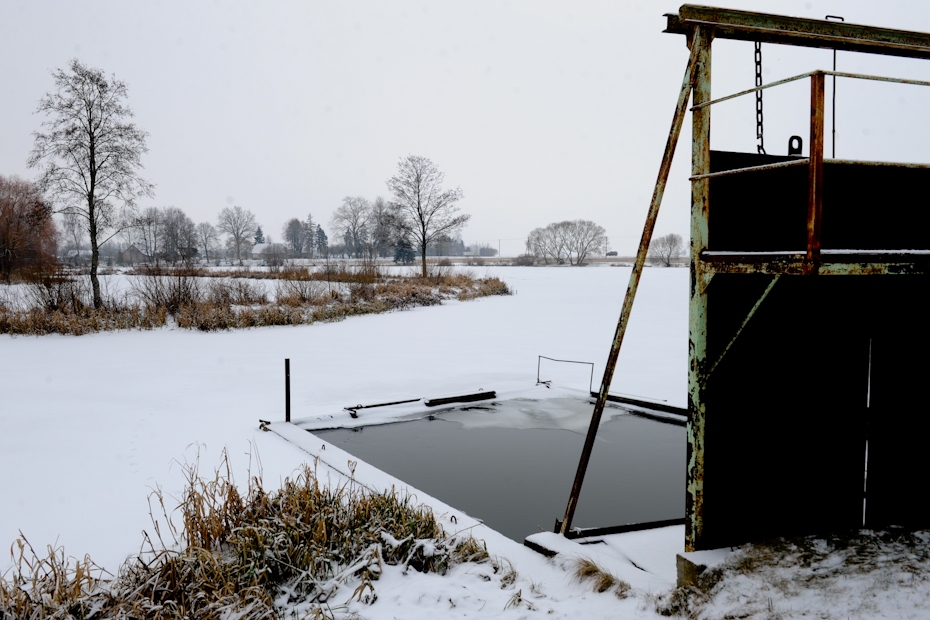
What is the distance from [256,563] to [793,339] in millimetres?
4216

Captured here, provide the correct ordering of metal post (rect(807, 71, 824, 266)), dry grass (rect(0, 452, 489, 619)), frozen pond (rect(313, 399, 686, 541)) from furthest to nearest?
1. frozen pond (rect(313, 399, 686, 541))
2. dry grass (rect(0, 452, 489, 619))
3. metal post (rect(807, 71, 824, 266))

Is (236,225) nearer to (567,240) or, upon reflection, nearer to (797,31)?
(567,240)

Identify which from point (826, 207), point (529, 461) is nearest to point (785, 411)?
point (826, 207)

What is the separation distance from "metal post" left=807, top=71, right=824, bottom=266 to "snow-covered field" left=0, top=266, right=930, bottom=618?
203 cm

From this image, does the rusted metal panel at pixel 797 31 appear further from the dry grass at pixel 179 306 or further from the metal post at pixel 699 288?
the dry grass at pixel 179 306

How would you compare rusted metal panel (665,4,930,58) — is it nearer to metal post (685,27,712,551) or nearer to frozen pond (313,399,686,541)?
metal post (685,27,712,551)

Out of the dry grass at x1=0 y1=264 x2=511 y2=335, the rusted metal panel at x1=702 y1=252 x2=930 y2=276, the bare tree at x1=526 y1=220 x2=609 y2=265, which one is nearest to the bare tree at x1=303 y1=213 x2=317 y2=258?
the bare tree at x1=526 y1=220 x2=609 y2=265

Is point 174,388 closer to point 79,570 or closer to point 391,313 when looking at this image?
point 79,570

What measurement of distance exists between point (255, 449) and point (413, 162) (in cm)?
3787

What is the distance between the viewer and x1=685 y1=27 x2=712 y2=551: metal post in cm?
399

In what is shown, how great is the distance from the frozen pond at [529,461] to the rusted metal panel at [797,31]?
14.4ft

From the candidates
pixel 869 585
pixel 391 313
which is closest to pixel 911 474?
pixel 869 585

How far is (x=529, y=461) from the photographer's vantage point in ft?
25.3

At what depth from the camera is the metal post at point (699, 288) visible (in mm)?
3992
